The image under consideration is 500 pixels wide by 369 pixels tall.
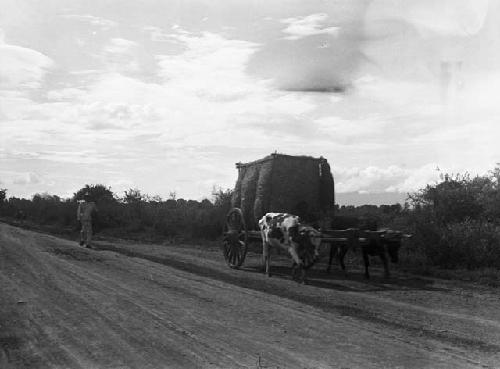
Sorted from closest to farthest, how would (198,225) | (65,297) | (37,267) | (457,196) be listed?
(65,297)
(37,267)
(457,196)
(198,225)

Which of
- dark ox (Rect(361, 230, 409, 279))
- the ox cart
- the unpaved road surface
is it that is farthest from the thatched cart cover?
dark ox (Rect(361, 230, 409, 279))

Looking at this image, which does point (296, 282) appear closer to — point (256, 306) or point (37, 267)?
point (256, 306)

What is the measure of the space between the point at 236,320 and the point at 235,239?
7953mm

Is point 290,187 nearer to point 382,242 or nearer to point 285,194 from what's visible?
point 285,194

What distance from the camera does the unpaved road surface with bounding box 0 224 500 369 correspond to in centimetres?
635

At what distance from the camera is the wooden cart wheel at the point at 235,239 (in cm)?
1577

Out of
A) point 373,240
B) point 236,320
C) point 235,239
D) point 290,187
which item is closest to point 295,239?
point 373,240

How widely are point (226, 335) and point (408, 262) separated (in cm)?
1034

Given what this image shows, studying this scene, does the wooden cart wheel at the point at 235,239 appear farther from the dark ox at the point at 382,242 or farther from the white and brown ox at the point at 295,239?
the dark ox at the point at 382,242

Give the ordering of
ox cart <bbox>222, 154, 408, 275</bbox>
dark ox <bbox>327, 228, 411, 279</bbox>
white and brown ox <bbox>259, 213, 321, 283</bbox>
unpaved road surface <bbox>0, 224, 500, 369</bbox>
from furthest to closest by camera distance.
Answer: ox cart <bbox>222, 154, 408, 275</bbox>
white and brown ox <bbox>259, 213, 321, 283</bbox>
dark ox <bbox>327, 228, 411, 279</bbox>
unpaved road surface <bbox>0, 224, 500, 369</bbox>

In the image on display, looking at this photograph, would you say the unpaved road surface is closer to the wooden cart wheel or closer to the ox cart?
the wooden cart wheel

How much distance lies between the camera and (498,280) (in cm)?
1325

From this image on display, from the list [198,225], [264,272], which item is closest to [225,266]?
[264,272]

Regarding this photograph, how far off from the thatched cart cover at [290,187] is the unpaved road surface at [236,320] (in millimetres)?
1999
